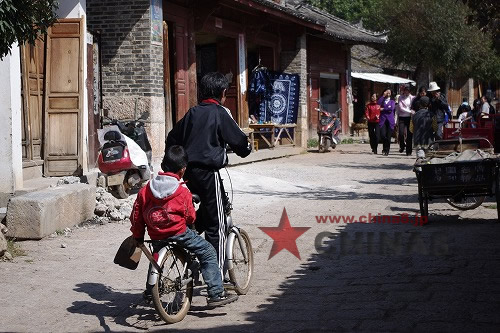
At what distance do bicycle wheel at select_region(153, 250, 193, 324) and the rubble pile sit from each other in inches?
192

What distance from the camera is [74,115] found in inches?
501

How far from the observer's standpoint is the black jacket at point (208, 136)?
6.52 metres

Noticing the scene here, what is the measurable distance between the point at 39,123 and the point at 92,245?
4.02 m

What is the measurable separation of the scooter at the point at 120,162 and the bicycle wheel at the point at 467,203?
439 cm

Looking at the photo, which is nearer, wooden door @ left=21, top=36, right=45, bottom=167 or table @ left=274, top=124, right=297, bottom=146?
wooden door @ left=21, top=36, right=45, bottom=167

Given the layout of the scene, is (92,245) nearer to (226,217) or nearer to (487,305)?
(226,217)

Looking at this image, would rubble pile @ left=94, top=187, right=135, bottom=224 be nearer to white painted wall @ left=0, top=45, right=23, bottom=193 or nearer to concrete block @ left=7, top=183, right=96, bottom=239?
concrete block @ left=7, top=183, right=96, bottom=239

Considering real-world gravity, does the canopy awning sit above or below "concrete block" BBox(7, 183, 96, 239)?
above

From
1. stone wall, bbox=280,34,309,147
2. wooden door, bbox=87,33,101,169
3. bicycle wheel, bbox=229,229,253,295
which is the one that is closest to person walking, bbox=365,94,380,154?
stone wall, bbox=280,34,309,147

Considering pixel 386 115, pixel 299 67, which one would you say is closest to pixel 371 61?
pixel 299 67

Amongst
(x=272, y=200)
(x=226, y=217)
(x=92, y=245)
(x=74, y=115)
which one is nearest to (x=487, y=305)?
(x=226, y=217)

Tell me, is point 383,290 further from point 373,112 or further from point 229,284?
point 373,112

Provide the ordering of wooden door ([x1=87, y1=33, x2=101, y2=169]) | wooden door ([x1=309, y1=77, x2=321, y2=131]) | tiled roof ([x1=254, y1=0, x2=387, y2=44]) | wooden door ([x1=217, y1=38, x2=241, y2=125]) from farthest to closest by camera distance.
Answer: wooden door ([x1=309, y1=77, x2=321, y2=131]) < tiled roof ([x1=254, y1=0, x2=387, y2=44]) < wooden door ([x1=217, y1=38, x2=241, y2=125]) < wooden door ([x1=87, y1=33, x2=101, y2=169])

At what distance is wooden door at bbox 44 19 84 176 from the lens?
1269cm
